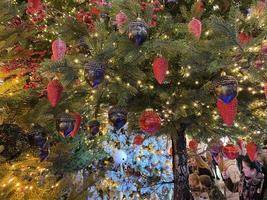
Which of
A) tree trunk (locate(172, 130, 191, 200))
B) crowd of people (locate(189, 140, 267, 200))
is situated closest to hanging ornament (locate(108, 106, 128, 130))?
tree trunk (locate(172, 130, 191, 200))

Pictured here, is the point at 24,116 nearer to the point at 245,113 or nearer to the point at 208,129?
the point at 208,129

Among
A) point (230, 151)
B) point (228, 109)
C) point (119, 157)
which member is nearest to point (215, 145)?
point (230, 151)

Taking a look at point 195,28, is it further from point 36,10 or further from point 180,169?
point 36,10

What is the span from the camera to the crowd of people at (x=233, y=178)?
5.50 metres

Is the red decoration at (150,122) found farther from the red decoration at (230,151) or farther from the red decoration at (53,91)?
the red decoration at (230,151)

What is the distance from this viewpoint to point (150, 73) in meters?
2.95

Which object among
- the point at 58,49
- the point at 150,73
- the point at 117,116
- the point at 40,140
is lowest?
the point at 40,140

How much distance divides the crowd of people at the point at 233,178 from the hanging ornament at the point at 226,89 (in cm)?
302

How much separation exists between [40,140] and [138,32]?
4.09 feet

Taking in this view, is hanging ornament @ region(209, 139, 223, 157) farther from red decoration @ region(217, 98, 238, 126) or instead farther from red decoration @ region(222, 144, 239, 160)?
red decoration @ region(217, 98, 238, 126)

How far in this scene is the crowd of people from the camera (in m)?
5.50

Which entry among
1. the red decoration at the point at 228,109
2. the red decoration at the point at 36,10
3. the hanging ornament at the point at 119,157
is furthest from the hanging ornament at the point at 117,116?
the hanging ornament at the point at 119,157

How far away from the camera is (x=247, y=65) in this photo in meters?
2.39

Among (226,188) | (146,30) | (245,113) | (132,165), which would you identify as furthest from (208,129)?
(132,165)
